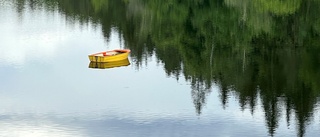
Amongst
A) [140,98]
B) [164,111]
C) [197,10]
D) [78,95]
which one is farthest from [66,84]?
[197,10]

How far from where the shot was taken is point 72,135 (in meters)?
46.4

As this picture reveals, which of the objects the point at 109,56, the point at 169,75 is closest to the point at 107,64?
the point at 109,56

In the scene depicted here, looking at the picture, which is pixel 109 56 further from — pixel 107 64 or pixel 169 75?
pixel 169 75

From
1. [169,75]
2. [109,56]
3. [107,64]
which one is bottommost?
[169,75]

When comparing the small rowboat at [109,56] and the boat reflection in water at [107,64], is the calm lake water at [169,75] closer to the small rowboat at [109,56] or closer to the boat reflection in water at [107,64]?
the boat reflection in water at [107,64]

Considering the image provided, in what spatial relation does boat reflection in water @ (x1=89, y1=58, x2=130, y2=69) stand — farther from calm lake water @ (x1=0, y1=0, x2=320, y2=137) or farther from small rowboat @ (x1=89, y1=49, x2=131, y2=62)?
calm lake water @ (x1=0, y1=0, x2=320, y2=137)

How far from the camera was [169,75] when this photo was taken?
66875 millimetres

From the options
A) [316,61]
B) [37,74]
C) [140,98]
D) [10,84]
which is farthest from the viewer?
[316,61]

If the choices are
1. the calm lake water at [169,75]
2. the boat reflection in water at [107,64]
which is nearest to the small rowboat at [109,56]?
the boat reflection in water at [107,64]

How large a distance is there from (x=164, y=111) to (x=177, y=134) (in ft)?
20.3

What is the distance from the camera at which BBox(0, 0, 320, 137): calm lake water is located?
49.4 meters

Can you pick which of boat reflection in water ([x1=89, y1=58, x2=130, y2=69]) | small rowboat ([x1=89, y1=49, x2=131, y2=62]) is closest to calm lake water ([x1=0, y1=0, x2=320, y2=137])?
boat reflection in water ([x1=89, y1=58, x2=130, y2=69])

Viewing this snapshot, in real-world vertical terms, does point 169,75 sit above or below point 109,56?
below

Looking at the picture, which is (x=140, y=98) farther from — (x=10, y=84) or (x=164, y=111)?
(x=10, y=84)
